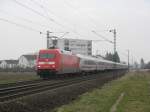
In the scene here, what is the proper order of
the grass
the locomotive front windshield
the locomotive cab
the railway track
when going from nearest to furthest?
1. the railway track
2. the grass
3. the locomotive cab
4. the locomotive front windshield

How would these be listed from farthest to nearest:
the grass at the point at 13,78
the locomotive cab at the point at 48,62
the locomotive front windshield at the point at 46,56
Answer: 1. the locomotive front windshield at the point at 46,56
2. the locomotive cab at the point at 48,62
3. the grass at the point at 13,78

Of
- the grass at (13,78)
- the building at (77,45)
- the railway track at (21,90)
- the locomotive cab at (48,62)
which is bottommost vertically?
the railway track at (21,90)

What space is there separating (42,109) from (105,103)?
3.37 metres

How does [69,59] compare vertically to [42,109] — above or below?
above

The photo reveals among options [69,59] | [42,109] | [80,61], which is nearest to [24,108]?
[42,109]

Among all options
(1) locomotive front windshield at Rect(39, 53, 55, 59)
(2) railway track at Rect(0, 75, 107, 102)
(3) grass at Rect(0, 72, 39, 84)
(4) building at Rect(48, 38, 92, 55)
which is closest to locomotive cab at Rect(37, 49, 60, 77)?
(1) locomotive front windshield at Rect(39, 53, 55, 59)

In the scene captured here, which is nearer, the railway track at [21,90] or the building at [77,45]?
the railway track at [21,90]

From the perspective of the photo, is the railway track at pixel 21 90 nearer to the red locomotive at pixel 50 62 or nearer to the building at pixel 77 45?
the red locomotive at pixel 50 62

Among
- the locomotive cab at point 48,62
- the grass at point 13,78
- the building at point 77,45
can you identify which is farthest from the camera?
the building at point 77,45

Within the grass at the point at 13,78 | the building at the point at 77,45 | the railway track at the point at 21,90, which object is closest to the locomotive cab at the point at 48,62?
the grass at the point at 13,78

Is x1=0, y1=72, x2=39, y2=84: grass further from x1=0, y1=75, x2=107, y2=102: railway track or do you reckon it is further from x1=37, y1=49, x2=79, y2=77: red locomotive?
x1=0, y1=75, x2=107, y2=102: railway track

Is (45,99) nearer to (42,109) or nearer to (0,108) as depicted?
(42,109)

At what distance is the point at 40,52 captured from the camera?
1538 inches

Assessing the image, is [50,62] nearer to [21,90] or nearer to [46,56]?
[46,56]
